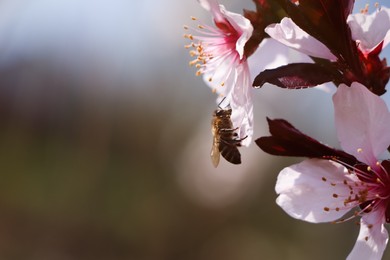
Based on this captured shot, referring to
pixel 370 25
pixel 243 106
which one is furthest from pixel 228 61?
pixel 370 25

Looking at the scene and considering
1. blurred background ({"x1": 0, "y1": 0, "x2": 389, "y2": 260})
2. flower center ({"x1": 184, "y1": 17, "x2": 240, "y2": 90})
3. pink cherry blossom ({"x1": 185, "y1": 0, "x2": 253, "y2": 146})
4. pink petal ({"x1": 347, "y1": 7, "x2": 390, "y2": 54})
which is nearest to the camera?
pink petal ({"x1": 347, "y1": 7, "x2": 390, "y2": 54})

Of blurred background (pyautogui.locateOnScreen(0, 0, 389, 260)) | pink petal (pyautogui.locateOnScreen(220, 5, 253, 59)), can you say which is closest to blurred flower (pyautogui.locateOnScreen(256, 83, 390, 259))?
pink petal (pyautogui.locateOnScreen(220, 5, 253, 59))

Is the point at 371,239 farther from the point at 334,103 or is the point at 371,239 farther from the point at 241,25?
the point at 241,25

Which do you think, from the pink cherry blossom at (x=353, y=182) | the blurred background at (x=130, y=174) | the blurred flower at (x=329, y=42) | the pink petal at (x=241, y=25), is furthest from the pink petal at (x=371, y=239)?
the blurred background at (x=130, y=174)

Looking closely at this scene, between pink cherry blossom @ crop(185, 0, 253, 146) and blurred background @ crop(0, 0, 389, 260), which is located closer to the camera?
pink cherry blossom @ crop(185, 0, 253, 146)

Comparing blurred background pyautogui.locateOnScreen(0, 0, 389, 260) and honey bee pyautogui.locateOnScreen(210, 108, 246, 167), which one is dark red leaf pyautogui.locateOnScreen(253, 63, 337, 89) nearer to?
honey bee pyautogui.locateOnScreen(210, 108, 246, 167)

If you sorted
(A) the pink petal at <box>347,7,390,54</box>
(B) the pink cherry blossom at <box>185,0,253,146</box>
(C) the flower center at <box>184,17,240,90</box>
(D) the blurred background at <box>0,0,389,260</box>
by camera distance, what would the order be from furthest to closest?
(D) the blurred background at <box>0,0,389,260</box> → (C) the flower center at <box>184,17,240,90</box> → (B) the pink cherry blossom at <box>185,0,253,146</box> → (A) the pink petal at <box>347,7,390,54</box>

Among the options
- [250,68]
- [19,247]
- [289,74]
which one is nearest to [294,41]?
[289,74]
